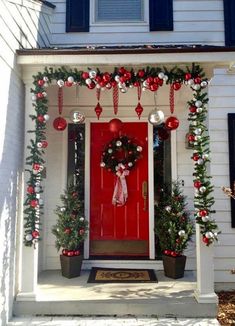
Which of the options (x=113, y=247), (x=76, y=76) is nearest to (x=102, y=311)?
(x=113, y=247)

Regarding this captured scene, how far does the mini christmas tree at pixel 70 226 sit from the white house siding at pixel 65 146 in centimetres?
51

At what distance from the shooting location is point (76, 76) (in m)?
3.89

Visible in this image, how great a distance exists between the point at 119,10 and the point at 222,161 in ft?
9.89

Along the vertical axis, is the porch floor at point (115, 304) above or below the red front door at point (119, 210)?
below

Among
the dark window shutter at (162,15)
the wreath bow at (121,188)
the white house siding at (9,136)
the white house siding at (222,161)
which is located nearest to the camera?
the white house siding at (9,136)

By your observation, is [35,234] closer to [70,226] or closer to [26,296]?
[26,296]

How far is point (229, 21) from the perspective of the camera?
17.7ft

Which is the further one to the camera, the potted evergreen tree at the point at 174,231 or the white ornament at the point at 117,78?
the potted evergreen tree at the point at 174,231

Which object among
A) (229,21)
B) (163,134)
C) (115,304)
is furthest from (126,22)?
(115,304)

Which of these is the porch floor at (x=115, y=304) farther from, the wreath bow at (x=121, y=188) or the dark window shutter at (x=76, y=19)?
the dark window shutter at (x=76, y=19)

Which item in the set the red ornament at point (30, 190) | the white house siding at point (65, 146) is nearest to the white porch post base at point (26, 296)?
the red ornament at point (30, 190)

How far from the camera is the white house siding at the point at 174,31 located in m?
5.46

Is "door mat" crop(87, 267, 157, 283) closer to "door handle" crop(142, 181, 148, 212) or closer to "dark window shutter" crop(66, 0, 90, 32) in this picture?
"door handle" crop(142, 181, 148, 212)

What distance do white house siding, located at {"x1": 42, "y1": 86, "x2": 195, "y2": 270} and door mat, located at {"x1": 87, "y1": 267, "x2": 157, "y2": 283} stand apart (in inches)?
26.5
